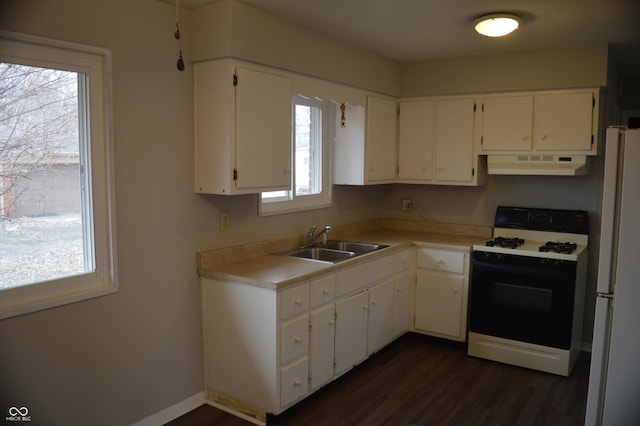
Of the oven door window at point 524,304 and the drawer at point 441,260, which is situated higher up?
the drawer at point 441,260

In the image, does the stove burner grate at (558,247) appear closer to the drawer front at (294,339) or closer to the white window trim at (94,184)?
the drawer front at (294,339)

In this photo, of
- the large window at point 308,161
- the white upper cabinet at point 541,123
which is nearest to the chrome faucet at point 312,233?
the large window at point 308,161

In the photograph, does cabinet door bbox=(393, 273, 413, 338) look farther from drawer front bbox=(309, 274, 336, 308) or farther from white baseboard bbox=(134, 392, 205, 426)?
white baseboard bbox=(134, 392, 205, 426)

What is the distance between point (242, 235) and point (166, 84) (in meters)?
1.06

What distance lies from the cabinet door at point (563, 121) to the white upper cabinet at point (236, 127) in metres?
2.06

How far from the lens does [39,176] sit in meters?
2.31

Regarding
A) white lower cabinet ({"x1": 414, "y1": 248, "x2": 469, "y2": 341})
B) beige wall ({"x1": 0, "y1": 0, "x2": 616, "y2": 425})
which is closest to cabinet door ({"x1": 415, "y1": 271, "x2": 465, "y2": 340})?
white lower cabinet ({"x1": 414, "y1": 248, "x2": 469, "y2": 341})

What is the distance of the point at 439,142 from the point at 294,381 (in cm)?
242

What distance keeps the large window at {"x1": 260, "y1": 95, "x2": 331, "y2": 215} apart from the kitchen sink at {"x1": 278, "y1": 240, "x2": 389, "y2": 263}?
31 centimetres

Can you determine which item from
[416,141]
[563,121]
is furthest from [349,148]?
[563,121]

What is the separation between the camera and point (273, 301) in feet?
9.11

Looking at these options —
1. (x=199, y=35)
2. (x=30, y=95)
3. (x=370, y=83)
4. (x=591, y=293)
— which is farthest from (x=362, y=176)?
(x=30, y=95)

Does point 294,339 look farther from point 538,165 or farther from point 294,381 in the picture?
point 538,165

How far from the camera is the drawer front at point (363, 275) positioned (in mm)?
3326
